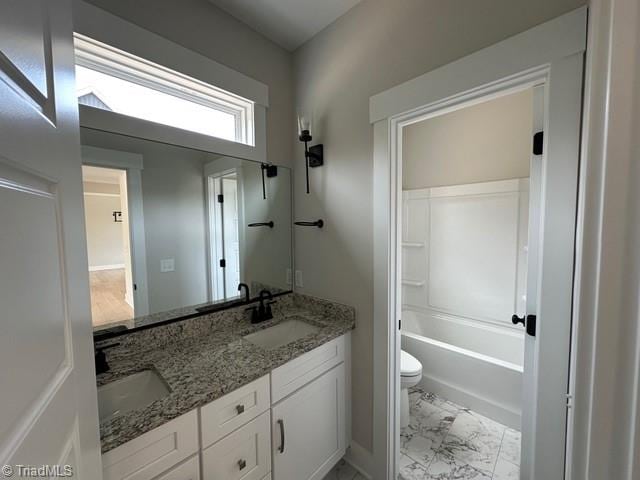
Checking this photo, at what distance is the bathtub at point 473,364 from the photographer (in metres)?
1.92

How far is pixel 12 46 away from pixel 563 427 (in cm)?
177

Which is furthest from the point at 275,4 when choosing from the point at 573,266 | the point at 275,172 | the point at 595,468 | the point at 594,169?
the point at 595,468

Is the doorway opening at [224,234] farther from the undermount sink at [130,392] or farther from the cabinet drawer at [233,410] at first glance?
the cabinet drawer at [233,410]

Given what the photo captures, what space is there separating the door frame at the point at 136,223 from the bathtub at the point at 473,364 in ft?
7.01

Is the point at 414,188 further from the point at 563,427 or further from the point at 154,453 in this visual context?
the point at 154,453

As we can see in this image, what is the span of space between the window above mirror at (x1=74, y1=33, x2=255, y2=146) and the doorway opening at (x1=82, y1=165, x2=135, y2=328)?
33 centimetres

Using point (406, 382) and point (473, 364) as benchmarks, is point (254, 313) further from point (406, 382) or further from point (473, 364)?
point (473, 364)

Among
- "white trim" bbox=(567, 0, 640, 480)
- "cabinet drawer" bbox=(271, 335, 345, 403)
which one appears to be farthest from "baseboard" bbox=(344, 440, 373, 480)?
"white trim" bbox=(567, 0, 640, 480)

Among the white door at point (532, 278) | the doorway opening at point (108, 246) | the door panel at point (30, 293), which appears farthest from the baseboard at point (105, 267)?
the white door at point (532, 278)

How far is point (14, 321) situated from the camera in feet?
1.17

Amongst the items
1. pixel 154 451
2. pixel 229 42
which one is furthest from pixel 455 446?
pixel 229 42

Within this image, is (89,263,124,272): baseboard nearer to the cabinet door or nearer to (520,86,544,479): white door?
the cabinet door

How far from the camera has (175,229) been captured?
4.87ft

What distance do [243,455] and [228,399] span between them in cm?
28
